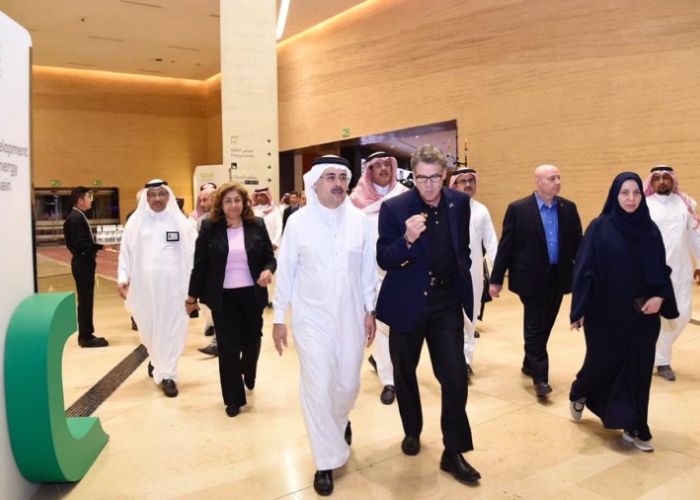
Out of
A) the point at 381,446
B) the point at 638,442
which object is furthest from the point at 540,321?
the point at 381,446

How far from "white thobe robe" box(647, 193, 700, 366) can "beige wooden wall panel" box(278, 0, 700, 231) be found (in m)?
4.77

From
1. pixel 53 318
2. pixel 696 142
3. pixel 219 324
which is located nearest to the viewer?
pixel 53 318

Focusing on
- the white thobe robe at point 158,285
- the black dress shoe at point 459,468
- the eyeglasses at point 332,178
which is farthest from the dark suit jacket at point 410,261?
the white thobe robe at point 158,285

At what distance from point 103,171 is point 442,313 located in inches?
884

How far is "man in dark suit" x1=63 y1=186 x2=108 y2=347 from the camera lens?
639 cm

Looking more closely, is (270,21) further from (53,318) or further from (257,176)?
(53,318)

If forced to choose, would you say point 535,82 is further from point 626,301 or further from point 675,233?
point 626,301

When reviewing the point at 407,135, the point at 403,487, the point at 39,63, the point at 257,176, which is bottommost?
the point at 403,487

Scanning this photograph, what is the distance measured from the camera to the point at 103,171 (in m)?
23.1

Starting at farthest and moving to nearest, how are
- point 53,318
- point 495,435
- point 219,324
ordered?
point 219,324 < point 495,435 < point 53,318

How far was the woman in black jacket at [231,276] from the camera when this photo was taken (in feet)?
13.7

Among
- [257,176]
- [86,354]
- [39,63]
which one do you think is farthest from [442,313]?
[39,63]

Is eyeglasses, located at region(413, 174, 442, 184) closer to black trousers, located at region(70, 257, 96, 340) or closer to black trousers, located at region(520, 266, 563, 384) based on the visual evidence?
black trousers, located at region(520, 266, 563, 384)

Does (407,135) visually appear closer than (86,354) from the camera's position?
No
